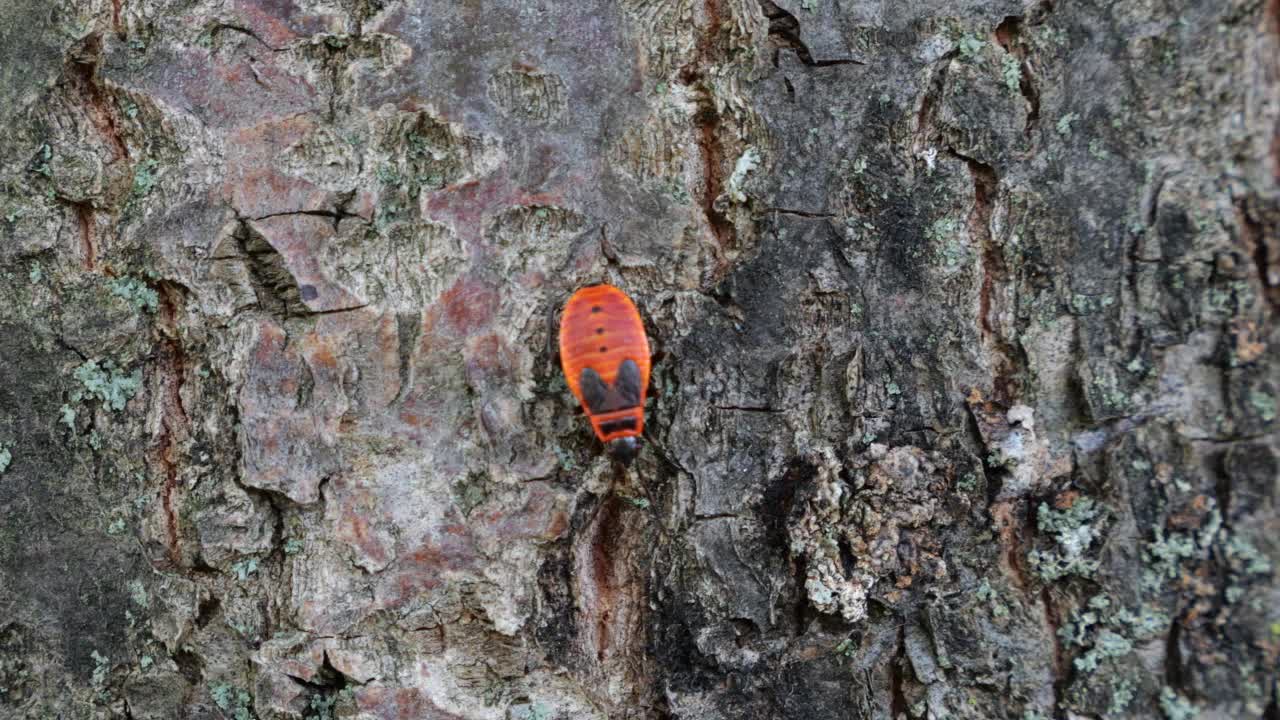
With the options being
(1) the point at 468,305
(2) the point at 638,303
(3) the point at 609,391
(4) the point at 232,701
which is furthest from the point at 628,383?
(4) the point at 232,701

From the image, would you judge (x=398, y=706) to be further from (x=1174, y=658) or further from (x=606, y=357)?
(x=1174, y=658)

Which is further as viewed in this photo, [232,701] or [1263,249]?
[232,701]

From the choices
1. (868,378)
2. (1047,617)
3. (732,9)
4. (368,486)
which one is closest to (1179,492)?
(1047,617)

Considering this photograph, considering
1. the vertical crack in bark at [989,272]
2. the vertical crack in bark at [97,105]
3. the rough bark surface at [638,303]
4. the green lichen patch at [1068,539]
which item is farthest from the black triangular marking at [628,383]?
the vertical crack in bark at [97,105]

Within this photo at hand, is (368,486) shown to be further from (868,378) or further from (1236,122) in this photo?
(1236,122)

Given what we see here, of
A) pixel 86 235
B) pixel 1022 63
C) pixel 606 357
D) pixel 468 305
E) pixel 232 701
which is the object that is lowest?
pixel 232 701
